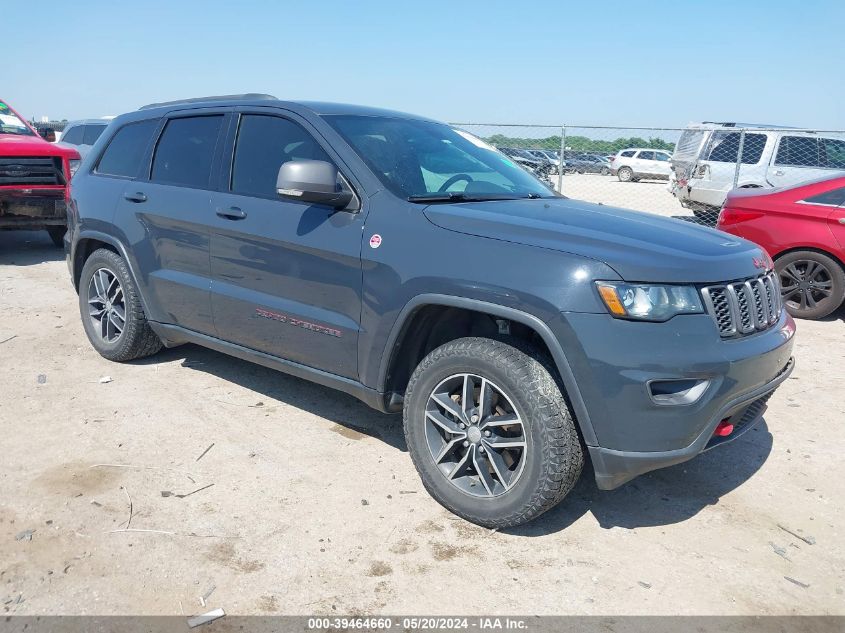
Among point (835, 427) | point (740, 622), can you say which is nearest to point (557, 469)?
point (740, 622)

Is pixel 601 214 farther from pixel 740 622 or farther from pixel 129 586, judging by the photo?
pixel 129 586

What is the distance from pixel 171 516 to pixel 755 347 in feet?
8.73

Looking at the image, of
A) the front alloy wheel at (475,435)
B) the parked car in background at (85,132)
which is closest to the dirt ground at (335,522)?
the front alloy wheel at (475,435)

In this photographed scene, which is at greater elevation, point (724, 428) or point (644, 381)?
point (644, 381)

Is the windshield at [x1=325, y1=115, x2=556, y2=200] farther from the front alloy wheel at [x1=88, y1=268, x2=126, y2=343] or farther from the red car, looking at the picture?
the red car

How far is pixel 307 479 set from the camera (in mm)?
3607

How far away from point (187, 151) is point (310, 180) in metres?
1.53

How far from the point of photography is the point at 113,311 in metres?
5.12

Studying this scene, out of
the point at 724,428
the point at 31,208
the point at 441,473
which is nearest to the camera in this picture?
the point at 724,428

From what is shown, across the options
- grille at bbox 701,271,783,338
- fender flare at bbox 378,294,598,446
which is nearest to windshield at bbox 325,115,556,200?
fender flare at bbox 378,294,598,446

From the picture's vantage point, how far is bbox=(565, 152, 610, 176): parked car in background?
14916 millimetres

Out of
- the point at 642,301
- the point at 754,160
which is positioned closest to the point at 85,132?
the point at 754,160

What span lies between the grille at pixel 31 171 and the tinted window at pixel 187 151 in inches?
216

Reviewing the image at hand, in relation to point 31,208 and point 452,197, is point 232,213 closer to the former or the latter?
point 452,197
